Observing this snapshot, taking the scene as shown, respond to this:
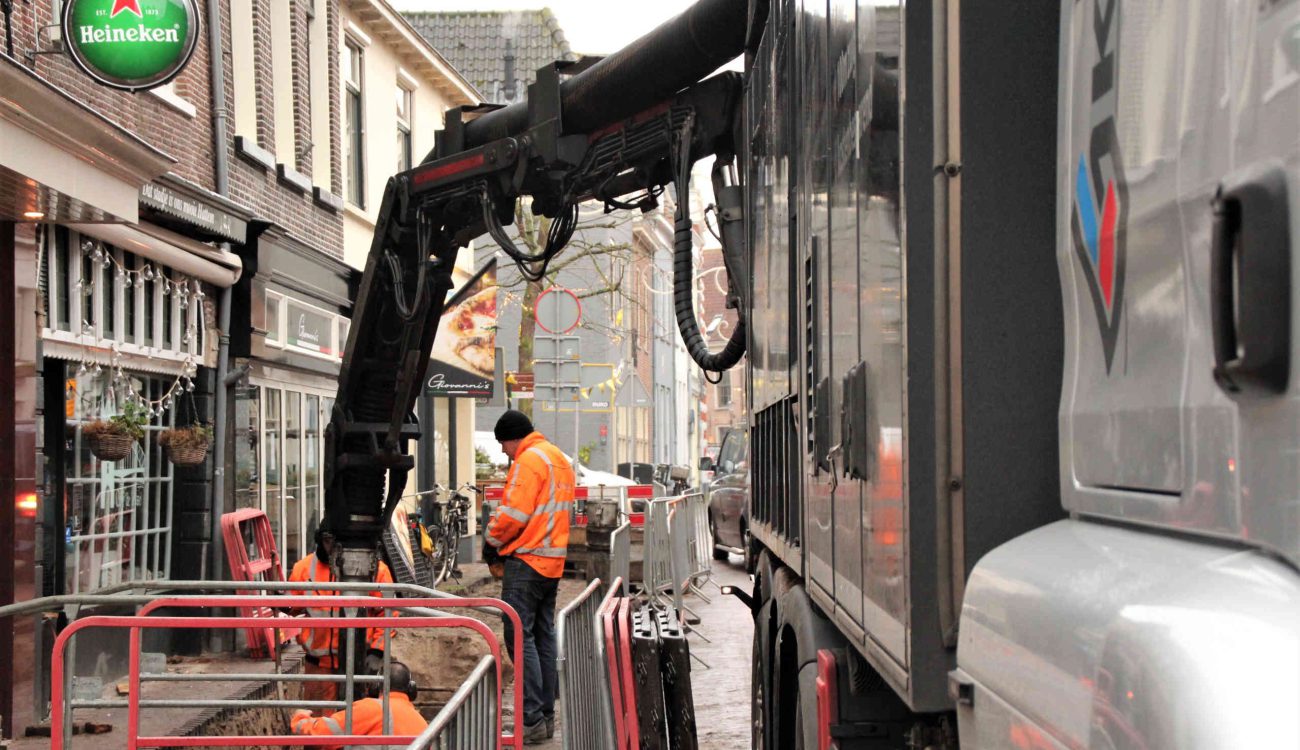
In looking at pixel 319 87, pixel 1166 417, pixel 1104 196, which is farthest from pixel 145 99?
pixel 1166 417

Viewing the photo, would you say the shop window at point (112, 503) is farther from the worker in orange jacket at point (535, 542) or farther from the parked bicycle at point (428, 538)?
the worker in orange jacket at point (535, 542)

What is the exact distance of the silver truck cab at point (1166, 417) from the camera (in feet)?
5.13

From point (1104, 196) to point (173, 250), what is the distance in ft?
37.6

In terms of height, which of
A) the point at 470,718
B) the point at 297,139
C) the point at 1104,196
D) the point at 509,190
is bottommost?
the point at 470,718

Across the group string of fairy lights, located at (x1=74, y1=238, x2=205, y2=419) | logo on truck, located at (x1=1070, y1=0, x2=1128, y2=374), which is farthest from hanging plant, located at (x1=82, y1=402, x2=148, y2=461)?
logo on truck, located at (x1=1070, y1=0, x2=1128, y2=374)

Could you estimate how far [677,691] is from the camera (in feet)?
25.5

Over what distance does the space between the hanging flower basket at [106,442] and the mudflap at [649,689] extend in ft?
16.2

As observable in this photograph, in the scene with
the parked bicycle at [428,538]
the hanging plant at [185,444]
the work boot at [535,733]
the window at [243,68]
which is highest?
the window at [243,68]

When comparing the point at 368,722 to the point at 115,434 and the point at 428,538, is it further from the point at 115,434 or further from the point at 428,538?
the point at 428,538

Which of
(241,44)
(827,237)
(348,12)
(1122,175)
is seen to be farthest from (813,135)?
(348,12)

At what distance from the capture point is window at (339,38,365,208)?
20562mm

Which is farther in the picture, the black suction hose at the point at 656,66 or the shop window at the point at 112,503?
the shop window at the point at 112,503

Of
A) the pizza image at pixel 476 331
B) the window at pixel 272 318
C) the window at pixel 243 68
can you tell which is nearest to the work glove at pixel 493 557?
the window at pixel 272 318

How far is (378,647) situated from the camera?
31.6 ft
